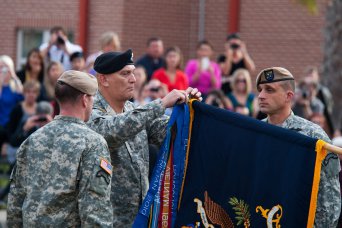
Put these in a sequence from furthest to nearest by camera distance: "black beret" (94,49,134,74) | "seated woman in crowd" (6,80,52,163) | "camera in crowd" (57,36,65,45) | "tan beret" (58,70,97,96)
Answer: "camera in crowd" (57,36,65,45), "seated woman in crowd" (6,80,52,163), "black beret" (94,49,134,74), "tan beret" (58,70,97,96)

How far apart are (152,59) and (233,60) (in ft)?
4.25

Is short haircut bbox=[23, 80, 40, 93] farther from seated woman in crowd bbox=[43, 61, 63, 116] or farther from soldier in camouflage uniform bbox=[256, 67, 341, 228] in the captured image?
soldier in camouflage uniform bbox=[256, 67, 341, 228]

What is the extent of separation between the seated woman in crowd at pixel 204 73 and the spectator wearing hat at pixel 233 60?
8.1 inches

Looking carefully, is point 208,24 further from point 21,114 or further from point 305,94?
point 21,114

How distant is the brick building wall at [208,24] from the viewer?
63.3 ft

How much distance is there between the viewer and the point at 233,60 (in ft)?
50.2

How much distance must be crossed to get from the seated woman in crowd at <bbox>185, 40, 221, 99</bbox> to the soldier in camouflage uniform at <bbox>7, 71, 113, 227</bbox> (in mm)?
8355

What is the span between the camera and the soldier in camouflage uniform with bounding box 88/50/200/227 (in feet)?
22.0

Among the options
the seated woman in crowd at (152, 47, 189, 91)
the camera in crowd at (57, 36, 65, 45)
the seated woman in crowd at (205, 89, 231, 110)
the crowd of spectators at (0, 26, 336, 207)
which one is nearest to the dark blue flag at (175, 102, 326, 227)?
the crowd of spectators at (0, 26, 336, 207)

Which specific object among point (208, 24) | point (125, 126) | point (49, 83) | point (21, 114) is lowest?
point (21, 114)

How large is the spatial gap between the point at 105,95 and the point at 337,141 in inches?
177

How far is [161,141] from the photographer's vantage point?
725 centimetres

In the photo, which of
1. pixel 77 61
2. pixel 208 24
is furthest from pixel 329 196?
pixel 208 24

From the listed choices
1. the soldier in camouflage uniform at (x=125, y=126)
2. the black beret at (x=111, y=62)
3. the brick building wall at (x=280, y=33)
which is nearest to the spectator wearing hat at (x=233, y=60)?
the brick building wall at (x=280, y=33)
